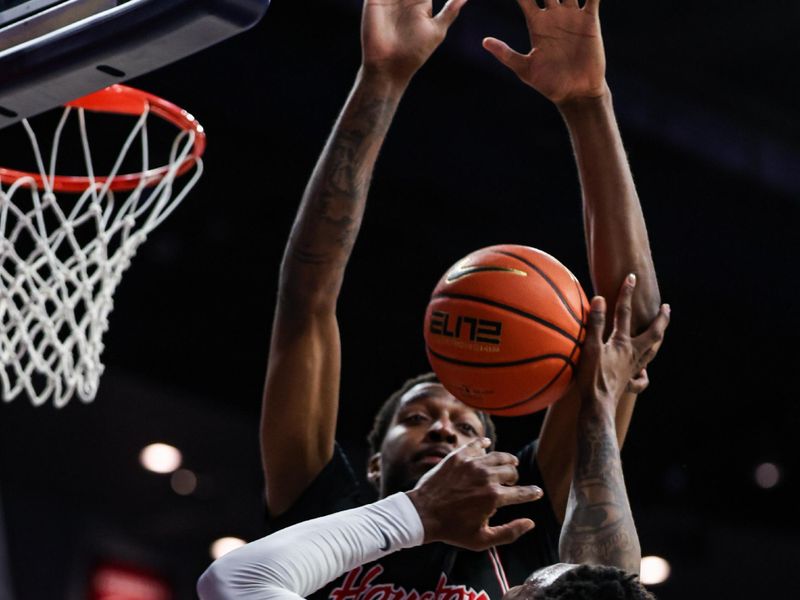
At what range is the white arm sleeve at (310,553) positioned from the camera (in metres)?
1.81

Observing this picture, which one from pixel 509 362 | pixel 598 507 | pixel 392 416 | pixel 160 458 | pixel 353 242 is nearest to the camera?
pixel 598 507

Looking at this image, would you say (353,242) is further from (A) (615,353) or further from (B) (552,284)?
(A) (615,353)

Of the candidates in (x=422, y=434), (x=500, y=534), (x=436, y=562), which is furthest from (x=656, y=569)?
(x=500, y=534)

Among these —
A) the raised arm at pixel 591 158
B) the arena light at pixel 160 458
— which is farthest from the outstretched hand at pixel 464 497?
the arena light at pixel 160 458

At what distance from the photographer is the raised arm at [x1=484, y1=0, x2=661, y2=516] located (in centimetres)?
265

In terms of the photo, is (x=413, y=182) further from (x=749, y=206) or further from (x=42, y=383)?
(x=42, y=383)

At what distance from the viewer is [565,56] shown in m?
2.78

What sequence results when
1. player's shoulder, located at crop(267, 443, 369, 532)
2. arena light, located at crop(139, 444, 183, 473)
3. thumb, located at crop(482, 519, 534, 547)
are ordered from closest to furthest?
thumb, located at crop(482, 519, 534, 547) < player's shoulder, located at crop(267, 443, 369, 532) < arena light, located at crop(139, 444, 183, 473)

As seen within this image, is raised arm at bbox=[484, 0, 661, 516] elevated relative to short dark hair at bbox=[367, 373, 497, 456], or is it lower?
elevated

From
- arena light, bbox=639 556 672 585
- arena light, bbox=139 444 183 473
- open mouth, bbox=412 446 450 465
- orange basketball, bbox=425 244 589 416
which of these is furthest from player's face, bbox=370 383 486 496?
arena light, bbox=639 556 672 585

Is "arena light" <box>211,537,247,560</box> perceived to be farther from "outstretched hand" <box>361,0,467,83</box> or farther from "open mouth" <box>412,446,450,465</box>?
"outstretched hand" <box>361,0,467,83</box>

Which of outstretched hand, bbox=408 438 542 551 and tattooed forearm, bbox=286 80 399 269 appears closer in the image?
outstretched hand, bbox=408 438 542 551

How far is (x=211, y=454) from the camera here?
8.43 m

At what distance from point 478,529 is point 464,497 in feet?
0.20
